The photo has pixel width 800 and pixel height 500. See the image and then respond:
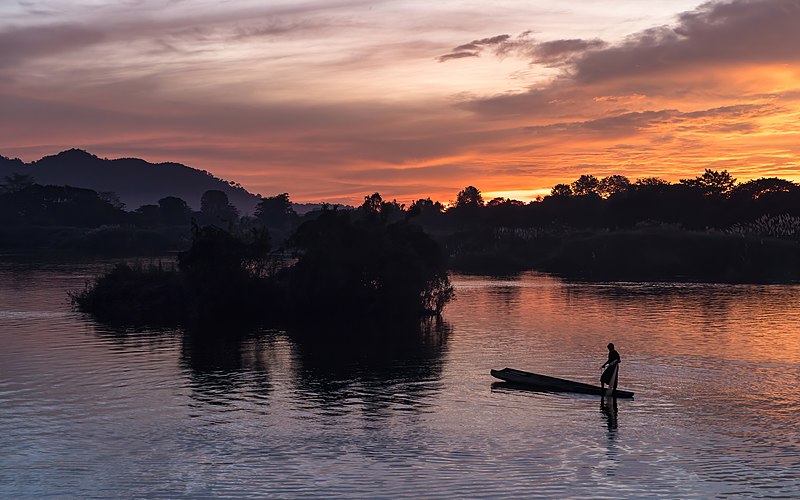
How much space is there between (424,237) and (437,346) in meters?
24.2

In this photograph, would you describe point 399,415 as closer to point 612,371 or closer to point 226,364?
point 612,371

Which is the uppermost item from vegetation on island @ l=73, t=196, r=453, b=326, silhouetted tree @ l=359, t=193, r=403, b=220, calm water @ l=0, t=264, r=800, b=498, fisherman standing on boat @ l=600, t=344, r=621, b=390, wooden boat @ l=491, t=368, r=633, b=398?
silhouetted tree @ l=359, t=193, r=403, b=220

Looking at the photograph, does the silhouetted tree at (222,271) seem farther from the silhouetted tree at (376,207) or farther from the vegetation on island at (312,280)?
the silhouetted tree at (376,207)

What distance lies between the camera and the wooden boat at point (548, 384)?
45.3 metres

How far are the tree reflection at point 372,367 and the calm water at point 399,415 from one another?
257 millimetres

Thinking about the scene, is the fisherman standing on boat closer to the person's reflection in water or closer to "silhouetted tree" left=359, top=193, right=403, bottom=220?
the person's reflection in water

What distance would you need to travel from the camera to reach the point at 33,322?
260 feet

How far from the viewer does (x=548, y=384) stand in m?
47.4

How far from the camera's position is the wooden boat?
45.3 m

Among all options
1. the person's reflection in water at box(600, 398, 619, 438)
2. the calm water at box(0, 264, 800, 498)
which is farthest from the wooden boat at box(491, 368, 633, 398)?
the calm water at box(0, 264, 800, 498)

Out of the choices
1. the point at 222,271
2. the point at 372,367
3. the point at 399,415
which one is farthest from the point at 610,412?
the point at 222,271

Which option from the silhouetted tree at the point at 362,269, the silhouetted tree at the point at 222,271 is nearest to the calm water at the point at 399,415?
the silhouetted tree at the point at 362,269

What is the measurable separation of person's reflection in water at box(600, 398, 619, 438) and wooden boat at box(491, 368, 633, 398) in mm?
670

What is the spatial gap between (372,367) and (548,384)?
1378 centimetres
